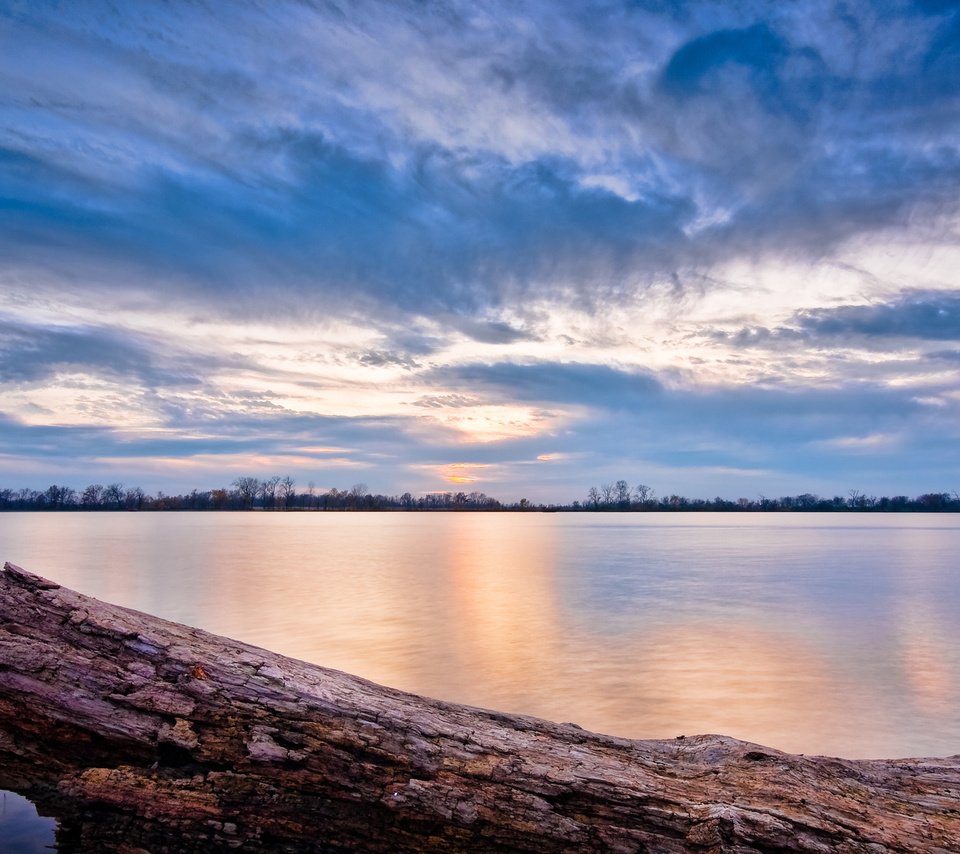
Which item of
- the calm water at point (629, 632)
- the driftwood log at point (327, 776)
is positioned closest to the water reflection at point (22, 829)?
the driftwood log at point (327, 776)

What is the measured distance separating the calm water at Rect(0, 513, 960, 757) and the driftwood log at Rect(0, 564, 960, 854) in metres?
5.55

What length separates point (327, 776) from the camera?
12.6 ft

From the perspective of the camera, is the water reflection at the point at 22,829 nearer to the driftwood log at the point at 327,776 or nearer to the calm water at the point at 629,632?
the driftwood log at the point at 327,776

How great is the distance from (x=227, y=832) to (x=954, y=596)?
83.8ft

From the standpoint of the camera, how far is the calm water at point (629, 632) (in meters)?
10.0

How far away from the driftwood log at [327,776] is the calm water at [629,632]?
18.2 ft

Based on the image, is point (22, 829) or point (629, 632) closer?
point (22, 829)

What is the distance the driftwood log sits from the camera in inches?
142

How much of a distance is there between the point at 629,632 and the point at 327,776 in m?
13.2

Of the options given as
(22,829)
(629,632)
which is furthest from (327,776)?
(629,632)

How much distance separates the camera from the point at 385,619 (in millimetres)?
17953

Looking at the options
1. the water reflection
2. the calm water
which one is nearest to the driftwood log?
the water reflection

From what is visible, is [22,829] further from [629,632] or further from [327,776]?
[629,632]

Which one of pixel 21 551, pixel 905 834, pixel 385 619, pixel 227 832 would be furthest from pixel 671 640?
pixel 21 551
